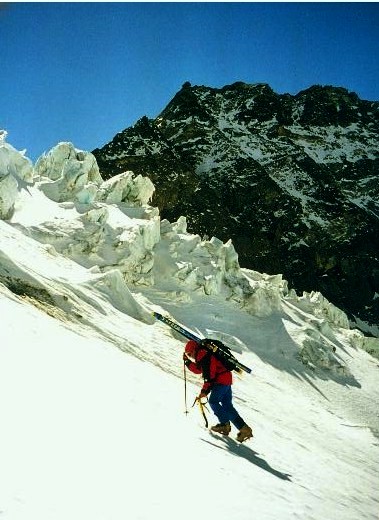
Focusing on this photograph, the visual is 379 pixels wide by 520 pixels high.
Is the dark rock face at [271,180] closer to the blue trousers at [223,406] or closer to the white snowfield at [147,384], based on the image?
the white snowfield at [147,384]

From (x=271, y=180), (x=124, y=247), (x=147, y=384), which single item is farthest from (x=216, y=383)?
(x=271, y=180)

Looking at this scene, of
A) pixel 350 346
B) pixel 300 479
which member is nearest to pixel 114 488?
pixel 300 479

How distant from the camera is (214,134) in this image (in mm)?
134375

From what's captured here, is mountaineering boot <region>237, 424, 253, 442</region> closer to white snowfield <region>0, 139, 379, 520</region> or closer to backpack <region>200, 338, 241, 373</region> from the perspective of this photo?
white snowfield <region>0, 139, 379, 520</region>

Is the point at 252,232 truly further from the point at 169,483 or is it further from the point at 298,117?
the point at 169,483

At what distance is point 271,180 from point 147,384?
10945 cm

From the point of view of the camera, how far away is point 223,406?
8352 mm

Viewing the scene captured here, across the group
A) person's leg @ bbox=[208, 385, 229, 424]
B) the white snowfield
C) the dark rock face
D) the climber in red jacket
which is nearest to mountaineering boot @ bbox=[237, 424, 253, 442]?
the climber in red jacket

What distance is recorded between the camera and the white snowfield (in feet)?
12.6

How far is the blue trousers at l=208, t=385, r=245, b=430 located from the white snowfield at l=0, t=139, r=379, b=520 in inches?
15.7

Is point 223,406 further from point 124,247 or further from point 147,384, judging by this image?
point 124,247

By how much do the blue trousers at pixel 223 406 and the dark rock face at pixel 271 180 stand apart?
274 ft

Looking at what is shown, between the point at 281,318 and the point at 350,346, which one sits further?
the point at 350,346

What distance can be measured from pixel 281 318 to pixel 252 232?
67.4 metres
